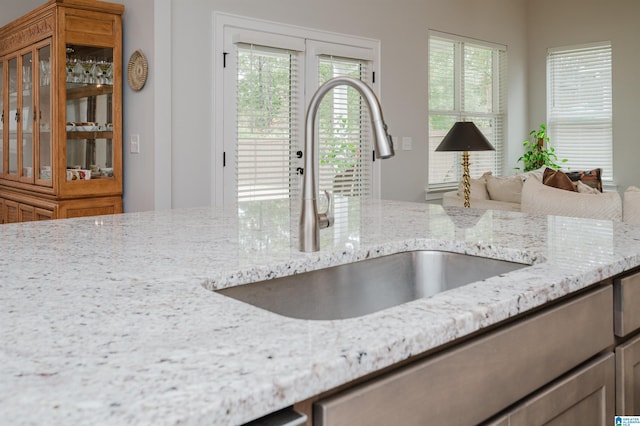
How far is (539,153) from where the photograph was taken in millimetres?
6961

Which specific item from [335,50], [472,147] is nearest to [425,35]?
[335,50]

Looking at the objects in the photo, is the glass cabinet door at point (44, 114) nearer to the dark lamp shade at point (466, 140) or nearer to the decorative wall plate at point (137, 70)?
the decorative wall plate at point (137, 70)

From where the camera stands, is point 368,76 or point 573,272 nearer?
→ point 573,272

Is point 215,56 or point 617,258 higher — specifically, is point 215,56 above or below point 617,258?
above

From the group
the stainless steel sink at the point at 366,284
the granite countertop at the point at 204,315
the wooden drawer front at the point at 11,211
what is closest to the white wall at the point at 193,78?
the wooden drawer front at the point at 11,211

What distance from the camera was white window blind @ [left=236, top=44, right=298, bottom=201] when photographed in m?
4.49

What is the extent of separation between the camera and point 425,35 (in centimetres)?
583

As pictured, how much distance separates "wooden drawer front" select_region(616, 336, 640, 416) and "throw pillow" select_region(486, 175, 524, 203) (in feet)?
11.6

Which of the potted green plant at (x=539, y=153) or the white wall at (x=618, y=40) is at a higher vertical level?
the white wall at (x=618, y=40)

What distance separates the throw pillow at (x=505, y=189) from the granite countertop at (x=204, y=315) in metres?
3.18

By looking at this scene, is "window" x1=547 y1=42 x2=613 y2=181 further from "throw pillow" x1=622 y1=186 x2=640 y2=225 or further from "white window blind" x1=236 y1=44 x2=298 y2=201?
"throw pillow" x1=622 y1=186 x2=640 y2=225

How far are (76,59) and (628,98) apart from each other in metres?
5.61

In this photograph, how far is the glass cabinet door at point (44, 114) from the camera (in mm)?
4176

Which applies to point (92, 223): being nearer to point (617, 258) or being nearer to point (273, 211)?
point (273, 211)
